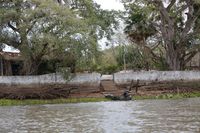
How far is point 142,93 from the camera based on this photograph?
39.0 m

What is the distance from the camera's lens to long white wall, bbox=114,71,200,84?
132ft

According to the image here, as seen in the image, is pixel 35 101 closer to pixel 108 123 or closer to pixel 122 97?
pixel 122 97

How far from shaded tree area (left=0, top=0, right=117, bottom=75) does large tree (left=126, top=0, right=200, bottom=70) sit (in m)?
7.71

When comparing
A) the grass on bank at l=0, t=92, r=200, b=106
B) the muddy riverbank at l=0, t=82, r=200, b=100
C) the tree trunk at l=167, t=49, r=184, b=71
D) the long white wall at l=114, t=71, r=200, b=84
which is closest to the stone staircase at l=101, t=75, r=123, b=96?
the muddy riverbank at l=0, t=82, r=200, b=100

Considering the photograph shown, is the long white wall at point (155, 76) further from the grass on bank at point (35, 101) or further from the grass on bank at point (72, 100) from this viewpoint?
the grass on bank at point (35, 101)

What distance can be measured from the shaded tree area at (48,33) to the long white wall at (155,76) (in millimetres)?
3656

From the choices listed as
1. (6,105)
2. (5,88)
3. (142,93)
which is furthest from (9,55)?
(142,93)

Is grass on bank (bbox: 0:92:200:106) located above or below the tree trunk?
below

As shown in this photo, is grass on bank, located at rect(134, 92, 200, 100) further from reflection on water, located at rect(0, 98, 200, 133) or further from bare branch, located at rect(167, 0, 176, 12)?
reflection on water, located at rect(0, 98, 200, 133)

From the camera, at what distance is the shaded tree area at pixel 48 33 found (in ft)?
119

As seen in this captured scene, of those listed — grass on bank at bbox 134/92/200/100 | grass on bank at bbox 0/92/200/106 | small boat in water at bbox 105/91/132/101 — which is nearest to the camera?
grass on bank at bbox 0/92/200/106

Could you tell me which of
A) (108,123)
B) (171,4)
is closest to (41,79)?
(171,4)

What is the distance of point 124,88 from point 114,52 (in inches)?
1056

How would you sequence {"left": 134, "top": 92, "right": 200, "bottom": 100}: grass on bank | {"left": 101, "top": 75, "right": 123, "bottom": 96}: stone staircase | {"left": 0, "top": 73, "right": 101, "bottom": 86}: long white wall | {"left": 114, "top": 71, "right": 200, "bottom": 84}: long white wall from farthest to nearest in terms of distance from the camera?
{"left": 114, "top": 71, "right": 200, "bottom": 84}: long white wall
{"left": 101, "top": 75, "right": 123, "bottom": 96}: stone staircase
{"left": 0, "top": 73, "right": 101, "bottom": 86}: long white wall
{"left": 134, "top": 92, "right": 200, "bottom": 100}: grass on bank
